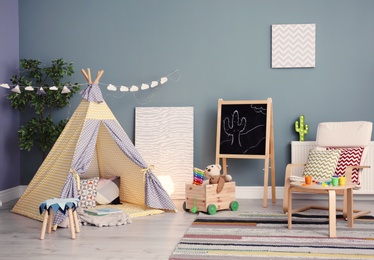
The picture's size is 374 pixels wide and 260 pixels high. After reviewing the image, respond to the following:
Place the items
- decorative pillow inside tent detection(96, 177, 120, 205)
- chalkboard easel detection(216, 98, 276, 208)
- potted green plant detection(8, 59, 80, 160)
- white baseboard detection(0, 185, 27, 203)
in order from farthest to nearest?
white baseboard detection(0, 185, 27, 203) < potted green plant detection(8, 59, 80, 160) < chalkboard easel detection(216, 98, 276, 208) < decorative pillow inside tent detection(96, 177, 120, 205)

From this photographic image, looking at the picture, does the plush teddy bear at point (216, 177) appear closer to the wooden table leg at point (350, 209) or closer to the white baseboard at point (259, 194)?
the white baseboard at point (259, 194)

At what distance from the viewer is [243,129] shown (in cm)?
589

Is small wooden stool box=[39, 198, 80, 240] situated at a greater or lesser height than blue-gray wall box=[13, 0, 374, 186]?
lesser

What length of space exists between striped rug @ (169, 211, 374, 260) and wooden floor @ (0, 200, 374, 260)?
A: 0.15 m

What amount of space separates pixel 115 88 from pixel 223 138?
4.39ft

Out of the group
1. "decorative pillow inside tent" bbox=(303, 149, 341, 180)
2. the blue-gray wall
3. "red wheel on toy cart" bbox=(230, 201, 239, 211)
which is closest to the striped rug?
"red wheel on toy cart" bbox=(230, 201, 239, 211)

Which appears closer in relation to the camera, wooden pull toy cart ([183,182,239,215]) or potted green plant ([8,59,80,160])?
wooden pull toy cart ([183,182,239,215])

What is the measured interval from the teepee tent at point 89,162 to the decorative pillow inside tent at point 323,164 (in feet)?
4.71

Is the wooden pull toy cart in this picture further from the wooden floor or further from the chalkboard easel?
the chalkboard easel

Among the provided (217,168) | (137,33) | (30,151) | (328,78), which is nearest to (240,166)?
(217,168)

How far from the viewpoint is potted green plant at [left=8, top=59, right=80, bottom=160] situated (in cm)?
592

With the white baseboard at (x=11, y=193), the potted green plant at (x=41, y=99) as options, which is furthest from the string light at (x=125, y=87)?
the white baseboard at (x=11, y=193)

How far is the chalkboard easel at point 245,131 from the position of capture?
577 centimetres

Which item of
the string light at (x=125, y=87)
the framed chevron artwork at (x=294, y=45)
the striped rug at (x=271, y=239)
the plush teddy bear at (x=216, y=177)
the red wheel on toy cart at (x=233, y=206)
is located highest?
the framed chevron artwork at (x=294, y=45)
